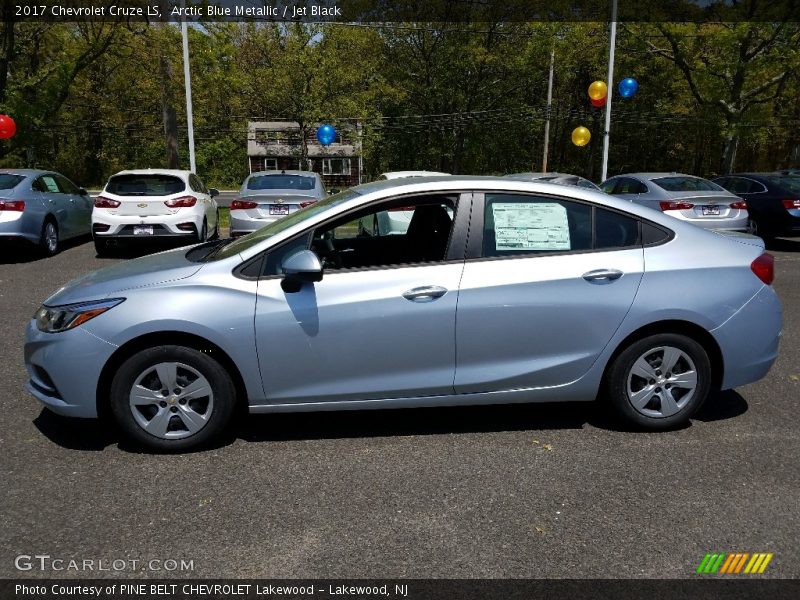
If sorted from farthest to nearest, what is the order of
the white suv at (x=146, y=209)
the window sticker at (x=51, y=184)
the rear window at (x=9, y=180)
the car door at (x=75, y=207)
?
the car door at (x=75, y=207) < the window sticker at (x=51, y=184) < the white suv at (x=146, y=209) < the rear window at (x=9, y=180)

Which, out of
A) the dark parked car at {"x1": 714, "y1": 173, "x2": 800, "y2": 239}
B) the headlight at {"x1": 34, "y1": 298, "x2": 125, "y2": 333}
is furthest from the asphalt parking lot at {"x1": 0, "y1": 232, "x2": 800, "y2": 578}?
the dark parked car at {"x1": 714, "y1": 173, "x2": 800, "y2": 239}

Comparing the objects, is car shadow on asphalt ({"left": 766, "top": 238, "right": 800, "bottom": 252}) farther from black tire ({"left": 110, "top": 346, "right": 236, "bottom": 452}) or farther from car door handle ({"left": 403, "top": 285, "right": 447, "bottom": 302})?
black tire ({"left": 110, "top": 346, "right": 236, "bottom": 452})

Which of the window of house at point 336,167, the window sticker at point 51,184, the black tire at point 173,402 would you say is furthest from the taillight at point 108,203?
the window of house at point 336,167

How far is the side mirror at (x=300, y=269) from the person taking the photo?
372 centimetres

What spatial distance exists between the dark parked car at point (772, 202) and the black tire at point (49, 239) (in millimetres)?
13852

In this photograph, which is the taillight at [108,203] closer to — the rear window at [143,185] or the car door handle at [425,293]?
the rear window at [143,185]

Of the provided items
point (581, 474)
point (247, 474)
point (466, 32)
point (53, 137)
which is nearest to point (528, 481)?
point (581, 474)

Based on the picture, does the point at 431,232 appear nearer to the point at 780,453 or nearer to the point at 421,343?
the point at 421,343

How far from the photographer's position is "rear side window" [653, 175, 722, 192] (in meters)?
12.8

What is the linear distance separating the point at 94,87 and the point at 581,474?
172ft

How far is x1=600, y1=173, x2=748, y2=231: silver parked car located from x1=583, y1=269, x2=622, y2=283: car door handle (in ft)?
26.9

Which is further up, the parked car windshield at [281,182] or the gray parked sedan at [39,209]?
the parked car windshield at [281,182]

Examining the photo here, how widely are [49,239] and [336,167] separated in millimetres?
48047

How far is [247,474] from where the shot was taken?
3.72 m
